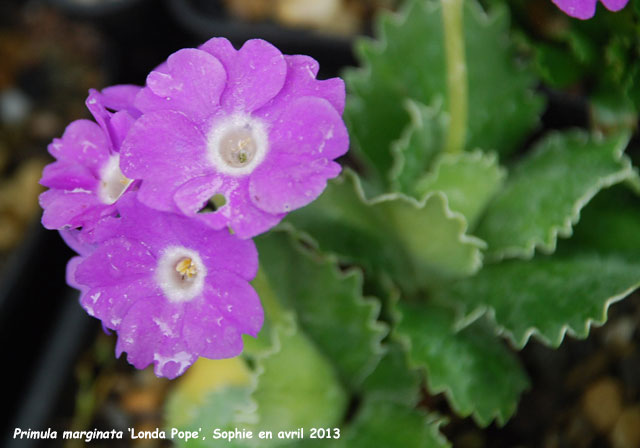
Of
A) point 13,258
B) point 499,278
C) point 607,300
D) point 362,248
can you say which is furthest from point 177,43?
point 607,300

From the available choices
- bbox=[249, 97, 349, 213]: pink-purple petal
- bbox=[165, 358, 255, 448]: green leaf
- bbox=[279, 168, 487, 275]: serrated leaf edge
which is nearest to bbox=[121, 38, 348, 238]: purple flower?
bbox=[249, 97, 349, 213]: pink-purple petal

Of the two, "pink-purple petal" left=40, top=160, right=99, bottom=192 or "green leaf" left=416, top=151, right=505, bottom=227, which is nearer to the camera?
"pink-purple petal" left=40, top=160, right=99, bottom=192

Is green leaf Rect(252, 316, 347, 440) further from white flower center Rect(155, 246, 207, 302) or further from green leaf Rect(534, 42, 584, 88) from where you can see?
green leaf Rect(534, 42, 584, 88)

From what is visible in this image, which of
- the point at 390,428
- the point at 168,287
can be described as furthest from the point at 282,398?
the point at 168,287

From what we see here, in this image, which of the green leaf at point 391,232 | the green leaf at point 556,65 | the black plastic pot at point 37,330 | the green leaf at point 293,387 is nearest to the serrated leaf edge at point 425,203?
the green leaf at point 391,232

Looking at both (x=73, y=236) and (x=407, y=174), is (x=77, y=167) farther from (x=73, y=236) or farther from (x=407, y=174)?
(x=407, y=174)

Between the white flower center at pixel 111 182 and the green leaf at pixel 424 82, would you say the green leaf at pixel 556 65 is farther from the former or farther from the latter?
the white flower center at pixel 111 182

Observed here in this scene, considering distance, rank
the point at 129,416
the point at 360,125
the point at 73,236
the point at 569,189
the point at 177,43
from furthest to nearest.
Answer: the point at 177,43
the point at 129,416
the point at 360,125
the point at 569,189
the point at 73,236

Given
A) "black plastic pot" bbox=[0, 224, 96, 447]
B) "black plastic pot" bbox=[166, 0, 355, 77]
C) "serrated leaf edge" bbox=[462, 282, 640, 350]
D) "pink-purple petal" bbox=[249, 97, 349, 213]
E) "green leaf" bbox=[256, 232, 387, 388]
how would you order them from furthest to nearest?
1. "black plastic pot" bbox=[166, 0, 355, 77]
2. "black plastic pot" bbox=[0, 224, 96, 447]
3. "green leaf" bbox=[256, 232, 387, 388]
4. "serrated leaf edge" bbox=[462, 282, 640, 350]
5. "pink-purple petal" bbox=[249, 97, 349, 213]
